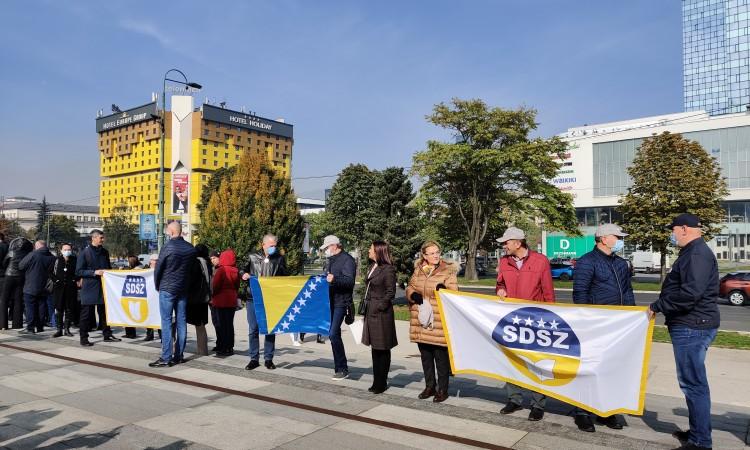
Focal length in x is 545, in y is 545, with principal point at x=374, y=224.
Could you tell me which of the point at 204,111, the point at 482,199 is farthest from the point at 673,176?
the point at 204,111

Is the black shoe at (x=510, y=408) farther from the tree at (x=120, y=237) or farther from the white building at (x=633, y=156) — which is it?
the tree at (x=120, y=237)

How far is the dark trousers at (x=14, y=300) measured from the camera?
12398 millimetres

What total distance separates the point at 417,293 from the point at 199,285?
13.9 ft

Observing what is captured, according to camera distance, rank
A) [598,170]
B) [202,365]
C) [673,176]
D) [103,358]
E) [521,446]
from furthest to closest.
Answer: [598,170] < [673,176] < [103,358] < [202,365] < [521,446]

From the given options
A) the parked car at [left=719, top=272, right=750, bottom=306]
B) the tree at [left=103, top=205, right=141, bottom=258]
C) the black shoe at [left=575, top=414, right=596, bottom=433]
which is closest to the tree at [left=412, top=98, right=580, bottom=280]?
the parked car at [left=719, top=272, right=750, bottom=306]

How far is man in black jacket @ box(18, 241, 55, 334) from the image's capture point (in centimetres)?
1180

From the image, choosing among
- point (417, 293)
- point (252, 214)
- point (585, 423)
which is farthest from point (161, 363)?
point (252, 214)

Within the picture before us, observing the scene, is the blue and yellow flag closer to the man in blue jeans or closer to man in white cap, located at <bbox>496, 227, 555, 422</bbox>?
man in white cap, located at <bbox>496, 227, 555, 422</bbox>

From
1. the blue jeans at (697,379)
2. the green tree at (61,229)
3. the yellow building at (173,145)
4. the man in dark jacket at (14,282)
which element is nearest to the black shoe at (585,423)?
the blue jeans at (697,379)

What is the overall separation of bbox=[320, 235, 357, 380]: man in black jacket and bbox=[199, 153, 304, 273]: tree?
19.4 m

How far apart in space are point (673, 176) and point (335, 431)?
31.5m

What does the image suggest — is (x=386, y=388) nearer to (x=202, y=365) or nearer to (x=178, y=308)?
(x=202, y=365)

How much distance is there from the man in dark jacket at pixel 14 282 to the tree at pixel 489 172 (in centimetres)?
2838

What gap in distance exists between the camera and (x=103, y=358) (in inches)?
349
